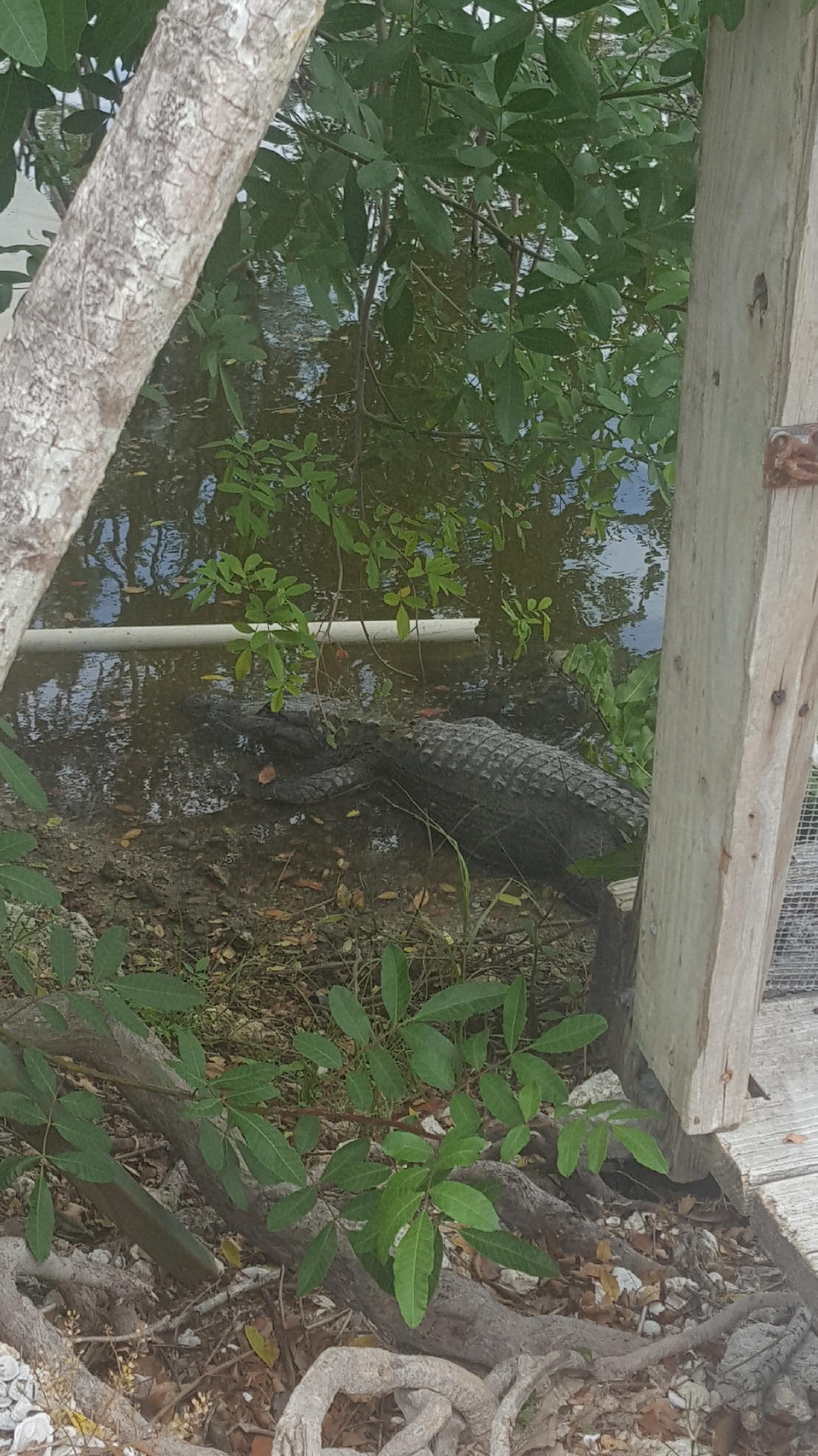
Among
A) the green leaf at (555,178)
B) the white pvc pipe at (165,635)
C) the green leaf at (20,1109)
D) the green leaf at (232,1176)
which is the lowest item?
the green leaf at (232,1176)

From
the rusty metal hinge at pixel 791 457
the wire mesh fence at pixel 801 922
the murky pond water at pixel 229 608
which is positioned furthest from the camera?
the murky pond water at pixel 229 608

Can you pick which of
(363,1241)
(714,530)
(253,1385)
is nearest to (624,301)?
(714,530)

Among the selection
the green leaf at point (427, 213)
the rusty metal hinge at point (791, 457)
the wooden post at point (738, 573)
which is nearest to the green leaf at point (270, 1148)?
the wooden post at point (738, 573)

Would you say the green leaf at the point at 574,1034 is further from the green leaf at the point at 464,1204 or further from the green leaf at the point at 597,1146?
the green leaf at the point at 464,1204

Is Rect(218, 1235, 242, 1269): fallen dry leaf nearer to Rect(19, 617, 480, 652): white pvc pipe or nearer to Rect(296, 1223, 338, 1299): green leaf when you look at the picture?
Rect(296, 1223, 338, 1299): green leaf

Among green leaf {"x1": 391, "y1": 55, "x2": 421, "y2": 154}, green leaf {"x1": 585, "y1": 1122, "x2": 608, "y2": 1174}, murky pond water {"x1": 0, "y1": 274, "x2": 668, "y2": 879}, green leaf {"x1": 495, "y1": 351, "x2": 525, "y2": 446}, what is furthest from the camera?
murky pond water {"x1": 0, "y1": 274, "x2": 668, "y2": 879}

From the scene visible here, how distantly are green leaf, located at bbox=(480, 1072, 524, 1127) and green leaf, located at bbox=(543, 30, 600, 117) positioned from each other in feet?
5.15

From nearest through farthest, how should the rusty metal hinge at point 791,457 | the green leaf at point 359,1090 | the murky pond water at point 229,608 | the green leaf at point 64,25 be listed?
the green leaf at point 64,25 < the rusty metal hinge at point 791,457 < the green leaf at point 359,1090 < the murky pond water at point 229,608

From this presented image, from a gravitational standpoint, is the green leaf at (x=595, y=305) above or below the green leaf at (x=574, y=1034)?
above

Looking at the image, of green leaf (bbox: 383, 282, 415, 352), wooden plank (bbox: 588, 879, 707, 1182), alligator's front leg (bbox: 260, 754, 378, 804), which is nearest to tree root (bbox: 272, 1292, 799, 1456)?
wooden plank (bbox: 588, 879, 707, 1182)

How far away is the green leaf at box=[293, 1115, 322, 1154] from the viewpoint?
1568 millimetres

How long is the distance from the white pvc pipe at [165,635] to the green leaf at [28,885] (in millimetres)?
2736

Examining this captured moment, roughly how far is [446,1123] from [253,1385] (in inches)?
36.1

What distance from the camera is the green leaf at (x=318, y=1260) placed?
4.90 feet
